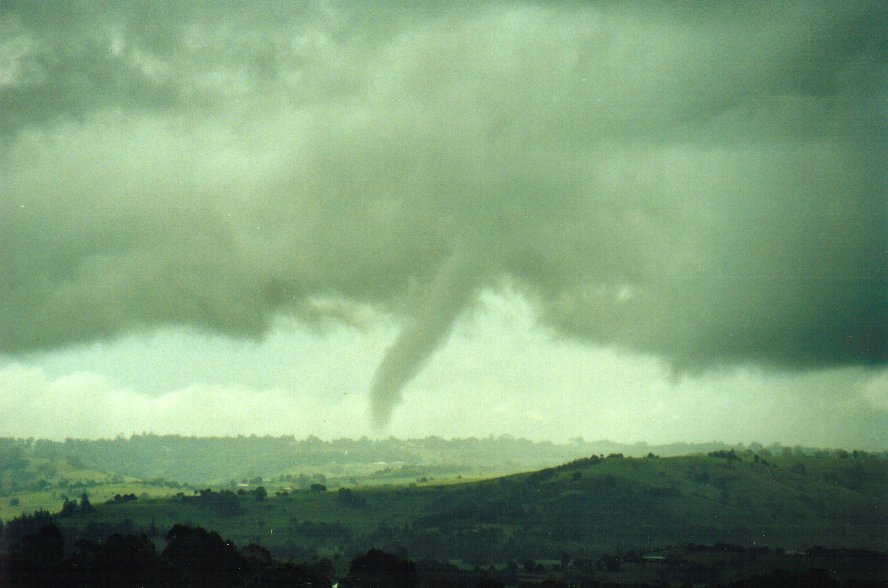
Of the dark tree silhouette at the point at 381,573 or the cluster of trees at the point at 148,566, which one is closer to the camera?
the cluster of trees at the point at 148,566

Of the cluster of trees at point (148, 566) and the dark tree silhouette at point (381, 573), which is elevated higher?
the cluster of trees at point (148, 566)

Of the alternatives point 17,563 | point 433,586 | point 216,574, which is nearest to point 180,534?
point 216,574

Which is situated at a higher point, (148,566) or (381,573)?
(148,566)

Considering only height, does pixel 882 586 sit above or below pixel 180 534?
below

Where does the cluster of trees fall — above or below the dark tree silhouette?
above

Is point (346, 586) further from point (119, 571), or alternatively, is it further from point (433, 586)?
point (119, 571)

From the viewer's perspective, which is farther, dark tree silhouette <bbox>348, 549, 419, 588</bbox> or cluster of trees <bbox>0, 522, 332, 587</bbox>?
dark tree silhouette <bbox>348, 549, 419, 588</bbox>

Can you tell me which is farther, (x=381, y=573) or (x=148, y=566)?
(x=381, y=573)

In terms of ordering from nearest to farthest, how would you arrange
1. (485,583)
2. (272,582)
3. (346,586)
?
(272,582) < (346,586) < (485,583)

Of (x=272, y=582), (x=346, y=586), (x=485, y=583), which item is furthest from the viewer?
(x=485, y=583)

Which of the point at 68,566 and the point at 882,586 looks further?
the point at 882,586

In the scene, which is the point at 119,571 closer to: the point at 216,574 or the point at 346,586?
the point at 216,574
